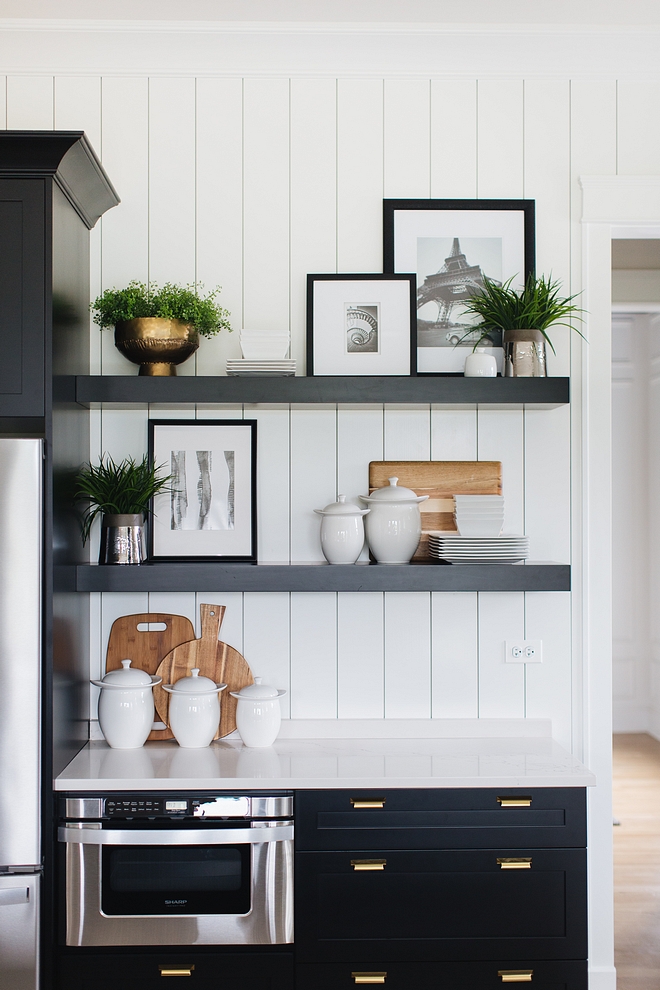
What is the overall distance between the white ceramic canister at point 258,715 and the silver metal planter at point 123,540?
51 cm

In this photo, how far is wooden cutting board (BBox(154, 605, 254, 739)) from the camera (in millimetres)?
2363

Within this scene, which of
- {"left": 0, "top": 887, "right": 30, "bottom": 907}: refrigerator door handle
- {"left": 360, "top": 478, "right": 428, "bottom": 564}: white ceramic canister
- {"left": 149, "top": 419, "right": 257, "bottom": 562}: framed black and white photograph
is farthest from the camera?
{"left": 149, "top": 419, "right": 257, "bottom": 562}: framed black and white photograph

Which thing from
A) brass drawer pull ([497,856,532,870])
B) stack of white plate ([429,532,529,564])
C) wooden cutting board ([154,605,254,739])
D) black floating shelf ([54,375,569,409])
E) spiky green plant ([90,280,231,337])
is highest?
spiky green plant ([90,280,231,337])

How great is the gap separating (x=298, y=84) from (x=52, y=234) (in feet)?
3.21

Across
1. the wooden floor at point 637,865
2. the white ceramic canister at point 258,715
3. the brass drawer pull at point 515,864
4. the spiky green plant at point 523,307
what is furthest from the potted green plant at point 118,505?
the wooden floor at point 637,865

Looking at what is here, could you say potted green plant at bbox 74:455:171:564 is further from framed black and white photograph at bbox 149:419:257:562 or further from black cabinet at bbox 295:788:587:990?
black cabinet at bbox 295:788:587:990

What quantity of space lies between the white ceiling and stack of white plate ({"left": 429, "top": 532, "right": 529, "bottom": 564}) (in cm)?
159

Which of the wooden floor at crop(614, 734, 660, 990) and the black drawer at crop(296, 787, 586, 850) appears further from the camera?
the wooden floor at crop(614, 734, 660, 990)

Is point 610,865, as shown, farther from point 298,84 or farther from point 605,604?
point 298,84

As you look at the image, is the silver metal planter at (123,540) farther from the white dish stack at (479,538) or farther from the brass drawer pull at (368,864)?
the brass drawer pull at (368,864)

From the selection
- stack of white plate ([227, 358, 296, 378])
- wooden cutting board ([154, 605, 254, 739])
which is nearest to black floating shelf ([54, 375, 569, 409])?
stack of white plate ([227, 358, 296, 378])

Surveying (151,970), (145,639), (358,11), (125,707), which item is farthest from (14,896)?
(358,11)

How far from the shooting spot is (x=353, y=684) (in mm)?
2443

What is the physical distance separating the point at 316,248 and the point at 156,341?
0.62 meters
